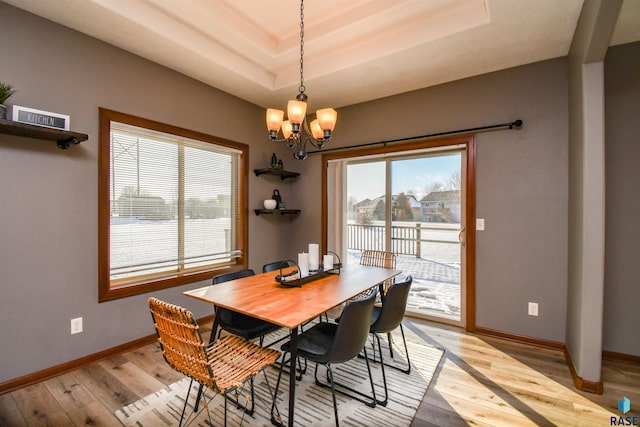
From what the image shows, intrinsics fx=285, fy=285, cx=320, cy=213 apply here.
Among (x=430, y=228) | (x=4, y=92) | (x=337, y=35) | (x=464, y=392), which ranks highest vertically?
(x=337, y=35)

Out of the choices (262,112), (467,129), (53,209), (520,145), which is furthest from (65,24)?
(520,145)

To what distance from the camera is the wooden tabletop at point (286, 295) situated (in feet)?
5.19

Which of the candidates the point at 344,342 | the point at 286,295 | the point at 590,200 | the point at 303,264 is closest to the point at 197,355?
the point at 286,295

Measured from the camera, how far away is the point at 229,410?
6.28 ft

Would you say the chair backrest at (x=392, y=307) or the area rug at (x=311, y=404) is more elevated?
the chair backrest at (x=392, y=307)

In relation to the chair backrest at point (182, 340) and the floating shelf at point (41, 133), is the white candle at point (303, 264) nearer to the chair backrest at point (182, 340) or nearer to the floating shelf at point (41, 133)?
the chair backrest at point (182, 340)

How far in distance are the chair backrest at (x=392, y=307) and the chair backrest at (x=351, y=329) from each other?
30cm

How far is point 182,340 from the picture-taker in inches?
55.7

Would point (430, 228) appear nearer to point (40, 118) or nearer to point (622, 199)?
point (622, 199)

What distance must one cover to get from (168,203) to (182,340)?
2.08 meters

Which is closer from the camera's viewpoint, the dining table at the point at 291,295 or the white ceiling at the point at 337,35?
the dining table at the point at 291,295

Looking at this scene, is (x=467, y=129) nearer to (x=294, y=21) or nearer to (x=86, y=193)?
(x=294, y=21)

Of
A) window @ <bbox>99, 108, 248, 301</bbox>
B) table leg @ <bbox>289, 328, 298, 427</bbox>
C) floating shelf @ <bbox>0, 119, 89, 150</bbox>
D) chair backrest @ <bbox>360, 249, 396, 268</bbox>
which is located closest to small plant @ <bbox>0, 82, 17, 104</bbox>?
floating shelf @ <bbox>0, 119, 89, 150</bbox>
